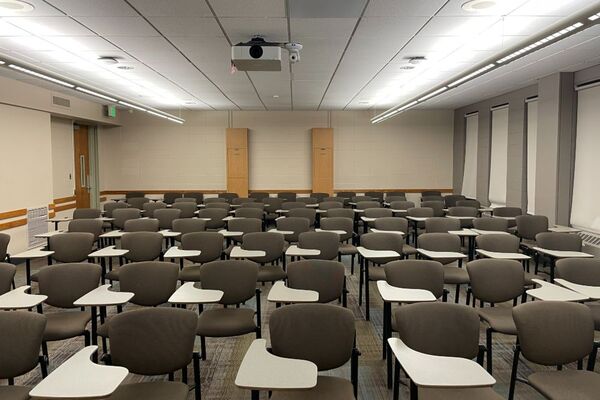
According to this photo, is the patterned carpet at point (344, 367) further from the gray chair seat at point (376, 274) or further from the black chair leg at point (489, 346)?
the gray chair seat at point (376, 274)

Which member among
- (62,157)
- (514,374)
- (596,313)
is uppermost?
(62,157)

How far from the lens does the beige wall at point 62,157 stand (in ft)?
34.7

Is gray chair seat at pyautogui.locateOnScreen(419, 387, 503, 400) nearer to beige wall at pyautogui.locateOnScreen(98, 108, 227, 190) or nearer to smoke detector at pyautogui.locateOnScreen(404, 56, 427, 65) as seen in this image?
smoke detector at pyautogui.locateOnScreen(404, 56, 427, 65)

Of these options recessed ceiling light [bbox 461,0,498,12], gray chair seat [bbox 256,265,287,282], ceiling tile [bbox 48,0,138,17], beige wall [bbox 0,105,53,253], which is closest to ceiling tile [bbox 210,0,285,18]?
ceiling tile [bbox 48,0,138,17]

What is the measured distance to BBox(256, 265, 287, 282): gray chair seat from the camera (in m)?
5.21

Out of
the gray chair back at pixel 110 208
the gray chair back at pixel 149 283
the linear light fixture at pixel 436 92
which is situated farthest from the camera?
the gray chair back at pixel 110 208

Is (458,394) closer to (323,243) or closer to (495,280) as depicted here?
(495,280)

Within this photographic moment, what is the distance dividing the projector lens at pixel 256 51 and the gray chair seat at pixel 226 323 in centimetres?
313

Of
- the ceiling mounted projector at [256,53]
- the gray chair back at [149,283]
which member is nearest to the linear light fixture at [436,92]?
the ceiling mounted projector at [256,53]

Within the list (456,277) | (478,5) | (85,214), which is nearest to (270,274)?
(456,277)

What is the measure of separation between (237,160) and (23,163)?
5.53 m

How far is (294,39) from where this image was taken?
5.60 metres

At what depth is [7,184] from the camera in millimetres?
8188

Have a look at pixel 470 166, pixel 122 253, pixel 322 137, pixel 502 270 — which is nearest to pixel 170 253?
pixel 122 253
